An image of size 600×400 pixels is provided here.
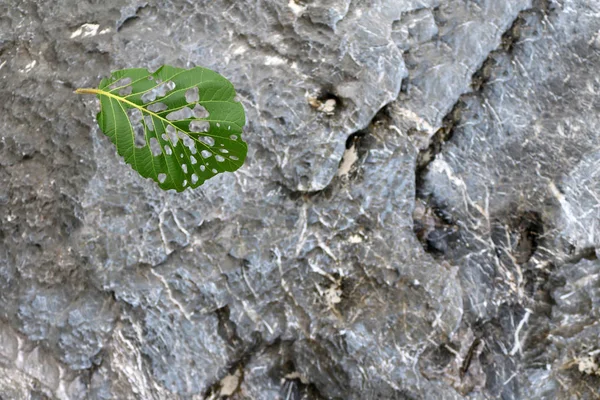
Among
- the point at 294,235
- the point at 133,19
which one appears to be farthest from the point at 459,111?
the point at 133,19

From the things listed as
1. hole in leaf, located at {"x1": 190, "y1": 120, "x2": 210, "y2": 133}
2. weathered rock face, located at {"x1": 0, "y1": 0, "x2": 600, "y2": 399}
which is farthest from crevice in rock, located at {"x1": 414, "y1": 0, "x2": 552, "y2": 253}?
hole in leaf, located at {"x1": 190, "y1": 120, "x2": 210, "y2": 133}

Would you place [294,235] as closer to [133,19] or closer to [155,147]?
[155,147]

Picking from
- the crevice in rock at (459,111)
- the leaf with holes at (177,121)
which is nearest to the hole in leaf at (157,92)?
the leaf with holes at (177,121)

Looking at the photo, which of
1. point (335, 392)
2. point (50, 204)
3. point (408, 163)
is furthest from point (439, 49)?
point (50, 204)

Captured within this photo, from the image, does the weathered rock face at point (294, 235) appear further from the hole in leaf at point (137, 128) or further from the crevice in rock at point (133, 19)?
the hole in leaf at point (137, 128)

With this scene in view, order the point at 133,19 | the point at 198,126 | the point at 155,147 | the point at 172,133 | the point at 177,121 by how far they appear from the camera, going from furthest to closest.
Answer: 1. the point at 133,19
2. the point at 198,126
3. the point at 155,147
4. the point at 172,133
5. the point at 177,121

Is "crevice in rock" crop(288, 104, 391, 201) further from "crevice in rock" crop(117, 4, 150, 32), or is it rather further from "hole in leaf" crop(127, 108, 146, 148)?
"crevice in rock" crop(117, 4, 150, 32)
